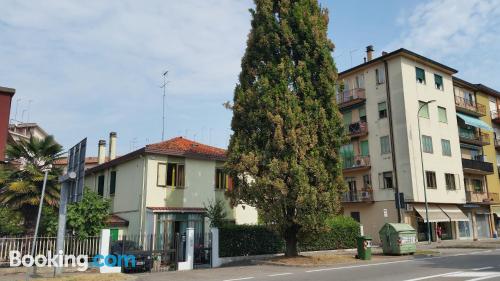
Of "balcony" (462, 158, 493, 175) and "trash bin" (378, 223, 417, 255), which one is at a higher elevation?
"balcony" (462, 158, 493, 175)

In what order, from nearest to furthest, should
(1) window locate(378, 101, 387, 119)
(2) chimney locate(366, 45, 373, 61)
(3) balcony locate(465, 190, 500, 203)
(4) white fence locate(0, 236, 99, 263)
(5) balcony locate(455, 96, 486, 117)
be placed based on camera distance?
1. (4) white fence locate(0, 236, 99, 263)
2. (1) window locate(378, 101, 387, 119)
3. (3) balcony locate(465, 190, 500, 203)
4. (5) balcony locate(455, 96, 486, 117)
5. (2) chimney locate(366, 45, 373, 61)

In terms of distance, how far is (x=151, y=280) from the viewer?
13797mm

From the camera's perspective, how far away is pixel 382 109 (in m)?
37.0

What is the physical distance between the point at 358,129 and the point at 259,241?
20.4 metres

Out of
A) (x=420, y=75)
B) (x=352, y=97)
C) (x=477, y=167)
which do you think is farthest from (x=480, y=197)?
(x=352, y=97)

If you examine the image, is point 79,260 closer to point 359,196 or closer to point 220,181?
point 220,181

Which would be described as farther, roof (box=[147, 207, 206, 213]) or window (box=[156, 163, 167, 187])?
window (box=[156, 163, 167, 187])

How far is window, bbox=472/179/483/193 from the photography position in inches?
1668

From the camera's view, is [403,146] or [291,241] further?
[403,146]

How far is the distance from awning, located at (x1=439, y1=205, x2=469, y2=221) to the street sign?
3162 centimetres

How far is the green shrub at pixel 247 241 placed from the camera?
20.2 metres

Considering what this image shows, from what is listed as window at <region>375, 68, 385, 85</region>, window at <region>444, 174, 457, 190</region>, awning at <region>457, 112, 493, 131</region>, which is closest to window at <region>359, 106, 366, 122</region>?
window at <region>375, 68, 385, 85</region>

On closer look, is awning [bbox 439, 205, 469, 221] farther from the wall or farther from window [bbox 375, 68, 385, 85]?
the wall

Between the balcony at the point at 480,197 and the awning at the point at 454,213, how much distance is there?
106 inches
